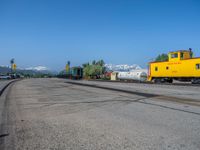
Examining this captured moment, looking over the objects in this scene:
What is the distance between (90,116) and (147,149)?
343cm

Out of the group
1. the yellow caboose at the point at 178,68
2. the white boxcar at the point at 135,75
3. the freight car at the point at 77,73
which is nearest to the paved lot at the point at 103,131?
the yellow caboose at the point at 178,68

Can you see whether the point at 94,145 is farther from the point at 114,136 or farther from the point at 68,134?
the point at 68,134

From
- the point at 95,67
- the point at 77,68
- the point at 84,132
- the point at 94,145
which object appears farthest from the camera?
the point at 95,67

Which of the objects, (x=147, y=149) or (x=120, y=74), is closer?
(x=147, y=149)

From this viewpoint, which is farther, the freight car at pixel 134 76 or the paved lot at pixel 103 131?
the freight car at pixel 134 76

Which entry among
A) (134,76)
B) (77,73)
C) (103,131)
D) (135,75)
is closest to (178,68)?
(135,75)

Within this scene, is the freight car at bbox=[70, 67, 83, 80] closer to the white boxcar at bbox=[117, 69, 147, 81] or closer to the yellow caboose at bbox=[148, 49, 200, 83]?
the white boxcar at bbox=[117, 69, 147, 81]

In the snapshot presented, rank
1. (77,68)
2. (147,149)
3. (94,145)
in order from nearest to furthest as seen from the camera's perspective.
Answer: (147,149) < (94,145) < (77,68)

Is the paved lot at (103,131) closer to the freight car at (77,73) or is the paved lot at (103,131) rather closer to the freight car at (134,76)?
the freight car at (134,76)

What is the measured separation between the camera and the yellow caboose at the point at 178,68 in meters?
27.0

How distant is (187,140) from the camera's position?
14.9 ft

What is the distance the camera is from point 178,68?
29219 mm

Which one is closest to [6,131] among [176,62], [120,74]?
[176,62]

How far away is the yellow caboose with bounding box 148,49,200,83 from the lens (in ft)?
88.6
